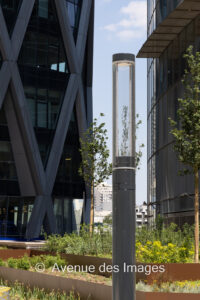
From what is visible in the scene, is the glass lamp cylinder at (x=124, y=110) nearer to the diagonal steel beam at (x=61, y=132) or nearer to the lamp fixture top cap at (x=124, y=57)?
the lamp fixture top cap at (x=124, y=57)

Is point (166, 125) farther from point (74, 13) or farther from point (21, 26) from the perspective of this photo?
point (74, 13)

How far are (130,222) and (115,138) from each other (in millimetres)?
996

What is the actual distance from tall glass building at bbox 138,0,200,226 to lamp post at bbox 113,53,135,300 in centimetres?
2514

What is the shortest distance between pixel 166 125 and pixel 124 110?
33.3 meters

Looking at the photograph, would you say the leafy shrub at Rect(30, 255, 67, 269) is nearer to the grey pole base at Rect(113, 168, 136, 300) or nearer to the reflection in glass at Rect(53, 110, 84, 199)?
the grey pole base at Rect(113, 168, 136, 300)

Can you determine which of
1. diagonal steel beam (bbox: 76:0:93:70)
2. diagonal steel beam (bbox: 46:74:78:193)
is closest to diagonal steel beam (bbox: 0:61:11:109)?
diagonal steel beam (bbox: 46:74:78:193)

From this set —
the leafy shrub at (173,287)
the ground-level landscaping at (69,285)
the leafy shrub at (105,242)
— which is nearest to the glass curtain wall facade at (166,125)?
the leafy shrub at (105,242)

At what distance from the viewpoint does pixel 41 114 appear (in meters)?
48.1

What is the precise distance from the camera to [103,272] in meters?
17.9

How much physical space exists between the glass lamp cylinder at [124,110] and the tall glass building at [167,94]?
2514 cm

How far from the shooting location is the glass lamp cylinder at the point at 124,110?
6734 millimetres

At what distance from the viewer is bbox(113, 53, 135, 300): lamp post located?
6.56 m

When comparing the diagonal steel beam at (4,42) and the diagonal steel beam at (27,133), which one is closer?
the diagonal steel beam at (4,42)

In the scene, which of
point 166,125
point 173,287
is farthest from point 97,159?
point 173,287
